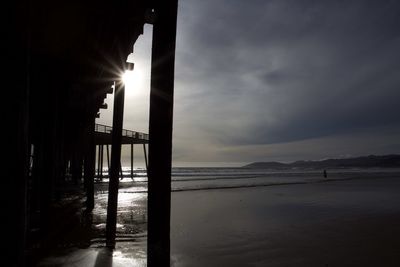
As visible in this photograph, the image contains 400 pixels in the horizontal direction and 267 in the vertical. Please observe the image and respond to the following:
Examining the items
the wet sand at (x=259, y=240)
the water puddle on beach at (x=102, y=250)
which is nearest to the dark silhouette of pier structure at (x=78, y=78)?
the water puddle on beach at (x=102, y=250)

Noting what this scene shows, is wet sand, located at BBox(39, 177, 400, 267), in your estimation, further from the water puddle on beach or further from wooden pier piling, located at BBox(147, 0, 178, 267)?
wooden pier piling, located at BBox(147, 0, 178, 267)

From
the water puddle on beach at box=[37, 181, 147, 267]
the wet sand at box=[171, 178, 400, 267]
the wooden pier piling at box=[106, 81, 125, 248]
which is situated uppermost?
the wooden pier piling at box=[106, 81, 125, 248]

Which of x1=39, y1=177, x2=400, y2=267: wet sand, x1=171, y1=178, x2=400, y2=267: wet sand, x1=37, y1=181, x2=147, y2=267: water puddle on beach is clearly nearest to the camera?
x1=37, y1=181, x2=147, y2=267: water puddle on beach

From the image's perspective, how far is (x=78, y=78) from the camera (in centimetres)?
856

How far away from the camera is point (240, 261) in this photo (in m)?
5.98

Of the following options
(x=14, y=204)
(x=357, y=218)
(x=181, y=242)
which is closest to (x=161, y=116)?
(x=14, y=204)

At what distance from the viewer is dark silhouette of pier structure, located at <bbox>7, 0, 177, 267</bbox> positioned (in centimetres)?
248

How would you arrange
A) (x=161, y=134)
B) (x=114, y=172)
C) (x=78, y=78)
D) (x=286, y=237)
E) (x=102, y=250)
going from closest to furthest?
1. (x=161, y=134)
2. (x=102, y=250)
3. (x=114, y=172)
4. (x=286, y=237)
5. (x=78, y=78)

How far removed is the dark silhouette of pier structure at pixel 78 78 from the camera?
2.48m

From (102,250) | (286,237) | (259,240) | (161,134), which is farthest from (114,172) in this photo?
(286,237)

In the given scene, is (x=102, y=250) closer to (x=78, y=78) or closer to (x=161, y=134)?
(x=161, y=134)

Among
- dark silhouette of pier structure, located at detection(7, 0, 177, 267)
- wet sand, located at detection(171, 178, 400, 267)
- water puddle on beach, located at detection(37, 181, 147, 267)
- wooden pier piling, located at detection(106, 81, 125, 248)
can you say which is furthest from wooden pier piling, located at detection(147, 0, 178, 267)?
wooden pier piling, located at detection(106, 81, 125, 248)

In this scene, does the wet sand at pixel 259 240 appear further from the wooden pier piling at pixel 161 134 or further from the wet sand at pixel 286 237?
the wooden pier piling at pixel 161 134

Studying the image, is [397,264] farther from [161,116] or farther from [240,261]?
[161,116]
